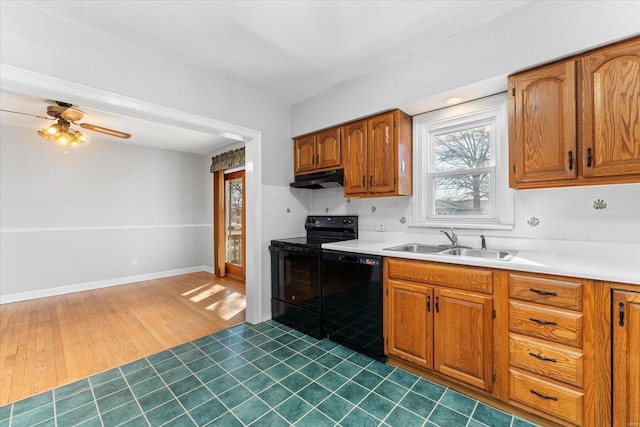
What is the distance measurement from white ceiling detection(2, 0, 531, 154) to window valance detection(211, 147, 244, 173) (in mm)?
2007

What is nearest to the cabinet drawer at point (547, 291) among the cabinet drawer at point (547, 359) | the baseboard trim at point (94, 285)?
the cabinet drawer at point (547, 359)

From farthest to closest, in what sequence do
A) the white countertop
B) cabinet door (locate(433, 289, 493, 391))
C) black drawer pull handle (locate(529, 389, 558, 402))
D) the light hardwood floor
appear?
the light hardwood floor → cabinet door (locate(433, 289, 493, 391)) → black drawer pull handle (locate(529, 389, 558, 402)) → the white countertop

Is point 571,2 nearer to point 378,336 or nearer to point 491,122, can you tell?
point 491,122

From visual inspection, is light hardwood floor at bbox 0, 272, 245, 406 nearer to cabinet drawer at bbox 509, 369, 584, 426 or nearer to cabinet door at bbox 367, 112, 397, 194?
cabinet door at bbox 367, 112, 397, 194

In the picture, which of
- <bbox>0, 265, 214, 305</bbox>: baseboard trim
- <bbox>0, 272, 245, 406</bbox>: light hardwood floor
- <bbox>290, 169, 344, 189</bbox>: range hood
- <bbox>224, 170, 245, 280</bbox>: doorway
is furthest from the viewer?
<bbox>224, 170, 245, 280</bbox>: doorway

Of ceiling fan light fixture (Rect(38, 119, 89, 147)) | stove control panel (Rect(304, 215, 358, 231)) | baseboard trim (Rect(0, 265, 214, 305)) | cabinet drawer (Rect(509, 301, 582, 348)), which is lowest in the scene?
baseboard trim (Rect(0, 265, 214, 305))

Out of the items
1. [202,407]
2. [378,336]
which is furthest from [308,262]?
[202,407]

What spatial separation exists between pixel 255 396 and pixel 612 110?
2793mm

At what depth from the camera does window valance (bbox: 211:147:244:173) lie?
4691 mm

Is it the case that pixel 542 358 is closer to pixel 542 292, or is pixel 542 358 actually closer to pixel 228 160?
pixel 542 292

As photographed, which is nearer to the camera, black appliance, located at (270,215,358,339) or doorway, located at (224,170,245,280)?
black appliance, located at (270,215,358,339)

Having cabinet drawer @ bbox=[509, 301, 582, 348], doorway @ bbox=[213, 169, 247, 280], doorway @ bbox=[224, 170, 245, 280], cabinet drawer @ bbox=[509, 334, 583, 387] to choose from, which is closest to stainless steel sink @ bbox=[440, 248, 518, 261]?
cabinet drawer @ bbox=[509, 301, 582, 348]

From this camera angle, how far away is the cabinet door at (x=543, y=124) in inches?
66.1

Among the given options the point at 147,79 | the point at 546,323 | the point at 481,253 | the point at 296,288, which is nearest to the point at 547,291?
the point at 546,323
